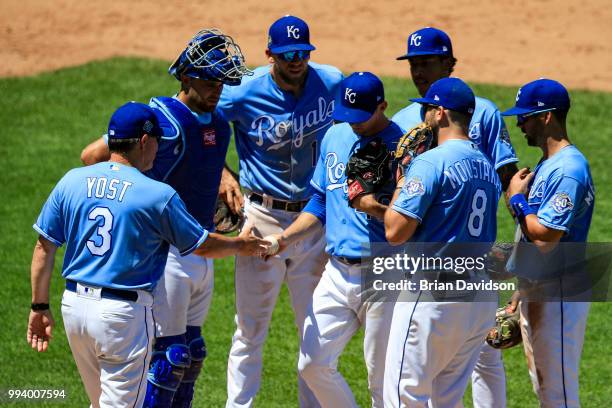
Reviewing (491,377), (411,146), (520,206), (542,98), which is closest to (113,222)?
(411,146)

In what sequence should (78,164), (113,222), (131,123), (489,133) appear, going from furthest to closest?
(78,164), (489,133), (131,123), (113,222)

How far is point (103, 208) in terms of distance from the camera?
571 centimetres

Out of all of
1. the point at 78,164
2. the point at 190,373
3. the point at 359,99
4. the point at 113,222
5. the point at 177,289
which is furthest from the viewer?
the point at 78,164

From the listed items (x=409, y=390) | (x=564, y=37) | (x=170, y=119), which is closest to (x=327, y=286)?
(x=409, y=390)

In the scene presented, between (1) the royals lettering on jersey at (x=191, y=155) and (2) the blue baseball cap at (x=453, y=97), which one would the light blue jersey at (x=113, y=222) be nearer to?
(1) the royals lettering on jersey at (x=191, y=155)

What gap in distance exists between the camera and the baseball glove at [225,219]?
766 centimetres

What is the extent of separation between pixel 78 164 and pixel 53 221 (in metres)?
7.88

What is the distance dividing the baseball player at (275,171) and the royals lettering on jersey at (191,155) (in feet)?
1.65

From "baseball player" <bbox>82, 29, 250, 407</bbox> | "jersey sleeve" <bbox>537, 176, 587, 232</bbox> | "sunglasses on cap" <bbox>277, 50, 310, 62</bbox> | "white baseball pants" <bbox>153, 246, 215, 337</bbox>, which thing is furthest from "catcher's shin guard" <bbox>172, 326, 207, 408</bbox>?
"jersey sleeve" <bbox>537, 176, 587, 232</bbox>

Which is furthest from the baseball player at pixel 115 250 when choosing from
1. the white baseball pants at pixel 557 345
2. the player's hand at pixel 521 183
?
the white baseball pants at pixel 557 345

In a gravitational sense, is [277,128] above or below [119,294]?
above

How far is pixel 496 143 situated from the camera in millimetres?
7047

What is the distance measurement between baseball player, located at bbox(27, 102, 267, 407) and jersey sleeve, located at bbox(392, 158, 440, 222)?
3.55 ft

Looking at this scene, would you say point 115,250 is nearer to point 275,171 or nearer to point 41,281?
point 41,281
